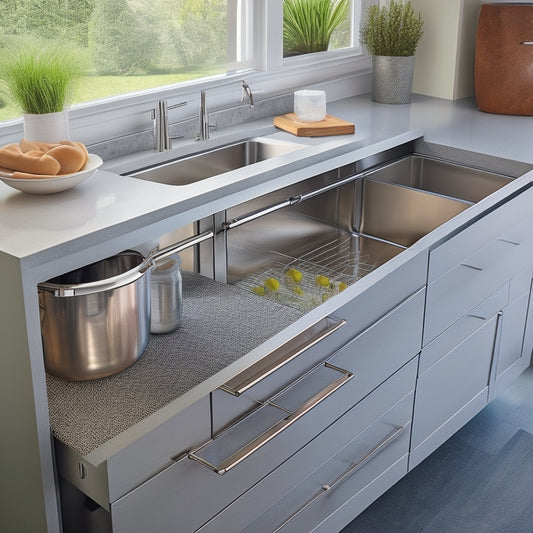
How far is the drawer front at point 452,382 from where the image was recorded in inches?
89.1

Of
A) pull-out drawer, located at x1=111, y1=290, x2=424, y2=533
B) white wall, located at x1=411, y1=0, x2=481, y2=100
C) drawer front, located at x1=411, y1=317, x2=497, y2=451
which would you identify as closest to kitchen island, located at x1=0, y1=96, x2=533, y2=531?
pull-out drawer, located at x1=111, y1=290, x2=424, y2=533

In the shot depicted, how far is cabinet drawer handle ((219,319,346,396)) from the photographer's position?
4.95 ft

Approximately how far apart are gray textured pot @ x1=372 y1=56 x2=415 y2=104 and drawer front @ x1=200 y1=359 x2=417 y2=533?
123 cm

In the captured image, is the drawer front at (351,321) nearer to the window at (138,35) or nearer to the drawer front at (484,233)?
the drawer front at (484,233)

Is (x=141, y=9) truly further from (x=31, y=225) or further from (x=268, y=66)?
(x=31, y=225)

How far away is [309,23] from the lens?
2932 millimetres

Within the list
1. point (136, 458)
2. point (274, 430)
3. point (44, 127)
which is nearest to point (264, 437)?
point (274, 430)

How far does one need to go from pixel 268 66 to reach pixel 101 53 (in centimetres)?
63

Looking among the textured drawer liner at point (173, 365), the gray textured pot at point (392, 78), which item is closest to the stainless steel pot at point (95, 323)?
the textured drawer liner at point (173, 365)

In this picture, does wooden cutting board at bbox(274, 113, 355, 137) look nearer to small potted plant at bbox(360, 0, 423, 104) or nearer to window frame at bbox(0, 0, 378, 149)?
window frame at bbox(0, 0, 378, 149)

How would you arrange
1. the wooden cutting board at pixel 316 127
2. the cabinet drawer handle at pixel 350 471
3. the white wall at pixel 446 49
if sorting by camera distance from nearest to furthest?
the cabinet drawer handle at pixel 350 471 → the wooden cutting board at pixel 316 127 → the white wall at pixel 446 49

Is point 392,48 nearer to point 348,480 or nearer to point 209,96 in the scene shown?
point 209,96

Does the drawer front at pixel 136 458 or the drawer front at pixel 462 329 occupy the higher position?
the drawer front at pixel 136 458

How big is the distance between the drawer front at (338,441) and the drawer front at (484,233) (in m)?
0.28
